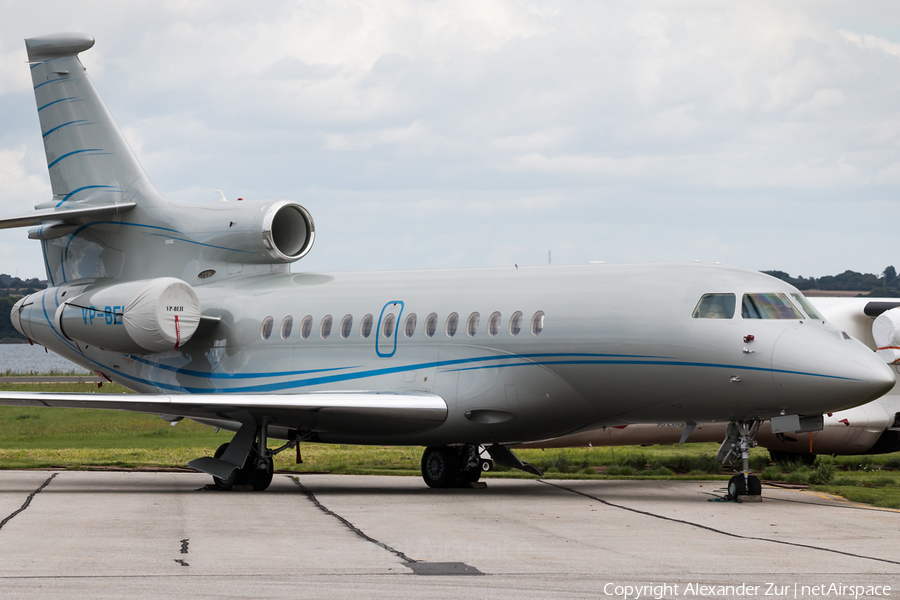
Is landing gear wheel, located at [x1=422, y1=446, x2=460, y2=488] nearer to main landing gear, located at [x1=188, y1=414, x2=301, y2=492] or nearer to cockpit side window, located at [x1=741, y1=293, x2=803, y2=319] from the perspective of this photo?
main landing gear, located at [x1=188, y1=414, x2=301, y2=492]

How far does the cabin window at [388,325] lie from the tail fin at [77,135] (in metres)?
7.02

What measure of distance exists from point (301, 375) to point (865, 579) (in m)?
12.9

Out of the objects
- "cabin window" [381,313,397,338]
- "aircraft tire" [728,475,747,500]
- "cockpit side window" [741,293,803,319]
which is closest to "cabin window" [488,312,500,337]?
"cabin window" [381,313,397,338]

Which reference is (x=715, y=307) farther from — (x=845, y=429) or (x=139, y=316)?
(x=139, y=316)

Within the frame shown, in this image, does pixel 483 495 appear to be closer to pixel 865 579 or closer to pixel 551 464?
pixel 551 464

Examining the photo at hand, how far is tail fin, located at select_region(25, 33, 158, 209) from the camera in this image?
23438mm

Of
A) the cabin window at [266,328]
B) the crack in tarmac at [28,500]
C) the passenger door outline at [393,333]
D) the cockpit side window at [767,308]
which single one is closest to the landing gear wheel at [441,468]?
the passenger door outline at [393,333]

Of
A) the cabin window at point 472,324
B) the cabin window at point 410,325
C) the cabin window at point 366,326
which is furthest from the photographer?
the cabin window at point 366,326

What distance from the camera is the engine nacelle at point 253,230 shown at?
21844 millimetres

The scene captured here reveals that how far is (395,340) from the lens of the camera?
758 inches

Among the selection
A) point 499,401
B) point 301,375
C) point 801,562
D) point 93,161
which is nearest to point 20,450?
point 93,161

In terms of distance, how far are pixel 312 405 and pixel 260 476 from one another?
218cm

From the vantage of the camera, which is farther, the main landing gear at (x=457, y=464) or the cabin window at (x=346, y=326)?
the cabin window at (x=346, y=326)

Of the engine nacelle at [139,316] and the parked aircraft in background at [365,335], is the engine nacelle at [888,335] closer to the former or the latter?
the parked aircraft in background at [365,335]
